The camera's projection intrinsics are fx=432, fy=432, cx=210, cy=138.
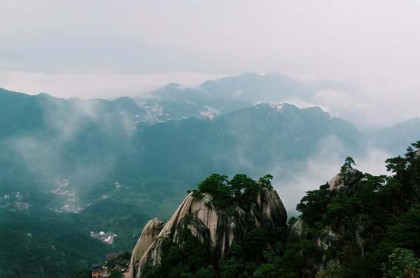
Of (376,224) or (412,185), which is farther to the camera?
(412,185)

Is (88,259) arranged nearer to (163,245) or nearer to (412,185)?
(163,245)

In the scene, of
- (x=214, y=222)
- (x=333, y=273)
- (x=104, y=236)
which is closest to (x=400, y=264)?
(x=333, y=273)

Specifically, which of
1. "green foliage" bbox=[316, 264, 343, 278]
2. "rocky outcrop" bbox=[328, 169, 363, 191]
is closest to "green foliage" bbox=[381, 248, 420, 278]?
"green foliage" bbox=[316, 264, 343, 278]

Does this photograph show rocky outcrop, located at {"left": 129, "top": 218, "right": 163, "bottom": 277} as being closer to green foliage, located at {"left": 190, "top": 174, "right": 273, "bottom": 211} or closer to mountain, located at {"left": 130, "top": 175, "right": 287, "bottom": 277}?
mountain, located at {"left": 130, "top": 175, "right": 287, "bottom": 277}

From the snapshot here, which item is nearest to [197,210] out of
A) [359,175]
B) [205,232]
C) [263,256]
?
[205,232]

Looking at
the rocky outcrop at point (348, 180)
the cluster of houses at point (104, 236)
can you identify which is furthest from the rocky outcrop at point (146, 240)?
the cluster of houses at point (104, 236)

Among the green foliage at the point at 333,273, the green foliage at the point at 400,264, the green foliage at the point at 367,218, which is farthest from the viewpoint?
the green foliage at the point at 333,273

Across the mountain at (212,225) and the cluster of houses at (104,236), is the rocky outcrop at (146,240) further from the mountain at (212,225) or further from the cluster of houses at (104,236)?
the cluster of houses at (104,236)

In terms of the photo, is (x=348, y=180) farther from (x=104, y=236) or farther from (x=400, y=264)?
(x=104, y=236)
